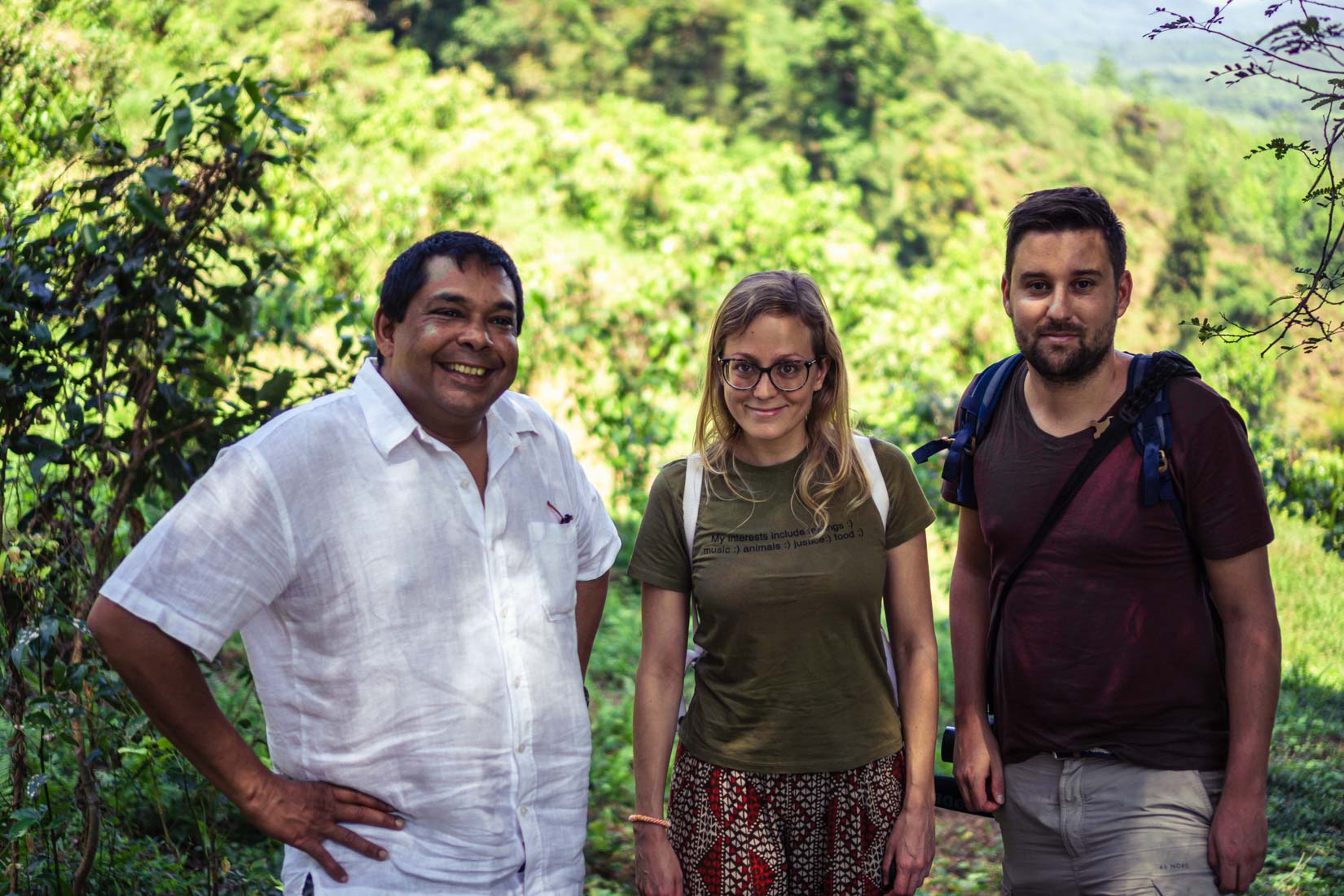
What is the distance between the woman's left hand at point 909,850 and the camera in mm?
2240

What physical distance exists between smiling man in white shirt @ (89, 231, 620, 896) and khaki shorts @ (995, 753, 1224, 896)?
2.98ft

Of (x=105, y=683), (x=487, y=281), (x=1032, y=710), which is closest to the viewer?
(x=487, y=281)

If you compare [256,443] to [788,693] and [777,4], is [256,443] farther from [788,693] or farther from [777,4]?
[777,4]

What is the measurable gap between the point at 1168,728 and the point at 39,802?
8.46 feet

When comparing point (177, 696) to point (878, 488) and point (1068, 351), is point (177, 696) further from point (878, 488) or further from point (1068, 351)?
point (1068, 351)

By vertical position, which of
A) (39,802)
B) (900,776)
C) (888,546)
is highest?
(888,546)

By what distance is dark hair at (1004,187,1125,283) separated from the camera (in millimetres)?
2201

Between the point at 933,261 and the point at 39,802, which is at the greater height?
the point at 933,261

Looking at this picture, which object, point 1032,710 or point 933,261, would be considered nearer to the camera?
point 1032,710

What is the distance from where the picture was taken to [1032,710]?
2273 millimetres

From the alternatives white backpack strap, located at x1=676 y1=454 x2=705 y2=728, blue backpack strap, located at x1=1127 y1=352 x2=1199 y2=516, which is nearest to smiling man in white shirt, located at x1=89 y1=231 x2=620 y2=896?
white backpack strap, located at x1=676 y1=454 x2=705 y2=728

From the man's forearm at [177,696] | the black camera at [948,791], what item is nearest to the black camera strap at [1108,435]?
the black camera at [948,791]

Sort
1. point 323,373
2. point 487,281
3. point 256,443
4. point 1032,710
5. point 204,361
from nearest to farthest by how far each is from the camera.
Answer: point 256,443 < point 487,281 < point 1032,710 < point 204,361 < point 323,373

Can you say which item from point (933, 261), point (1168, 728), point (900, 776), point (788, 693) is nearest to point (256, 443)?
point (788, 693)
